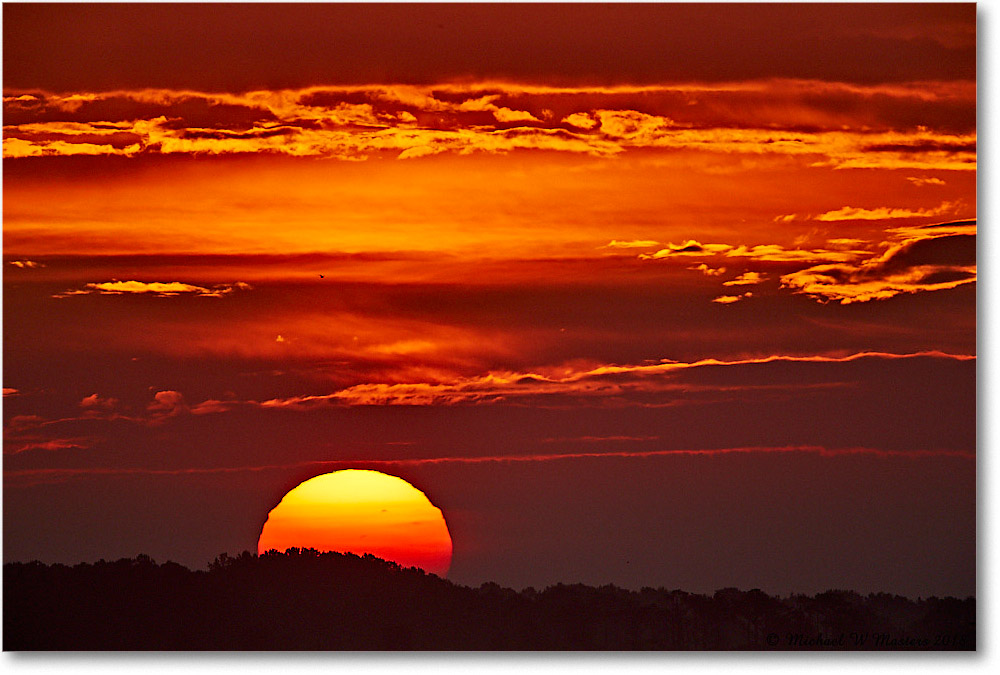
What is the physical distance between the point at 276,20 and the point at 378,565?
6.03 ft

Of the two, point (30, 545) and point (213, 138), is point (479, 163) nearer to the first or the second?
point (213, 138)

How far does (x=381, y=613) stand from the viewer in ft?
11.5

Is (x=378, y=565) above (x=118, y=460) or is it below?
below

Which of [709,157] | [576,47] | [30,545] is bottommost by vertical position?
[30,545]

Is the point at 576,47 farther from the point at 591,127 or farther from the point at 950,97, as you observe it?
the point at 950,97

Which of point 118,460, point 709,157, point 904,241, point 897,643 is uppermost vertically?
point 709,157

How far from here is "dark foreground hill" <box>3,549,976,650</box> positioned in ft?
11.5

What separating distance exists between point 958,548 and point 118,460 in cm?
278

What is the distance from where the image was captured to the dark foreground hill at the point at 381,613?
137 inches

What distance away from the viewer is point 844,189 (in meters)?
3.55

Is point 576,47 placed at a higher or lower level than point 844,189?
higher

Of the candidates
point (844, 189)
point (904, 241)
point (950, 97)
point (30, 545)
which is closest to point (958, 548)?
point (904, 241)

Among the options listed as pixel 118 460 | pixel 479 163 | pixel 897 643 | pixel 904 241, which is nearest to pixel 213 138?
pixel 479 163

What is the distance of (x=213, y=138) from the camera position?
11.6 feet
